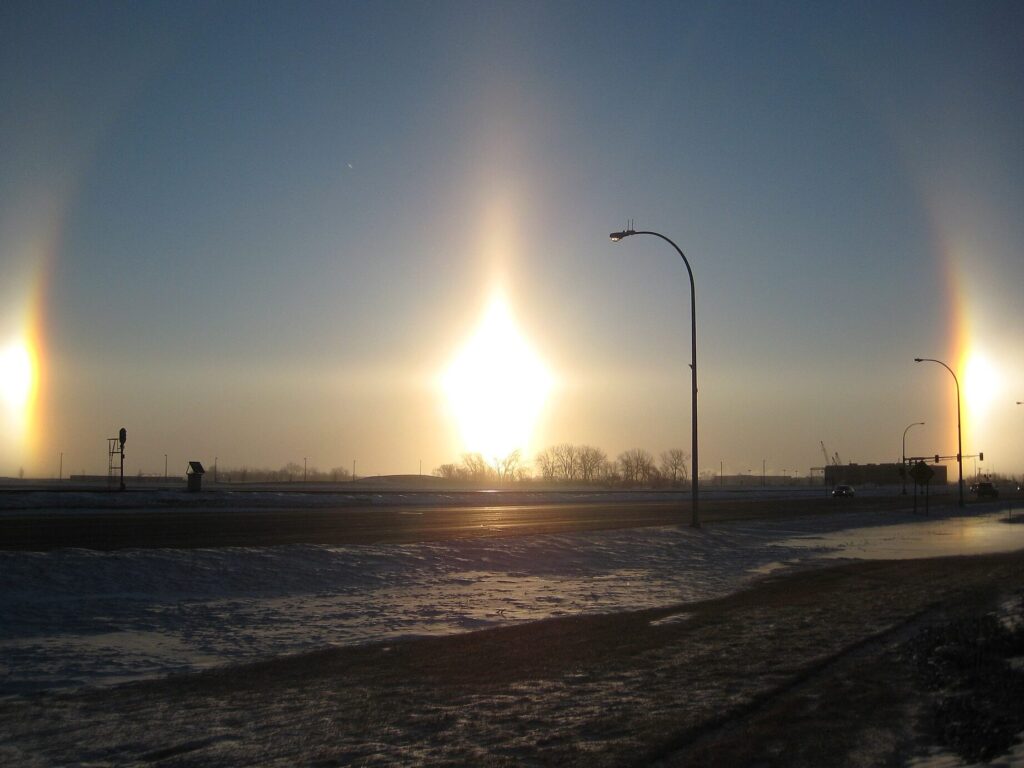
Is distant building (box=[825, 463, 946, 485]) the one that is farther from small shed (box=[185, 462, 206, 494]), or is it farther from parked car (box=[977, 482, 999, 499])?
small shed (box=[185, 462, 206, 494])

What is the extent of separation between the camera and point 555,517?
147 ft

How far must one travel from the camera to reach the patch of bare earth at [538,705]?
292 inches

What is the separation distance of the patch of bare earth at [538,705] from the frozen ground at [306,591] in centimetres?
148

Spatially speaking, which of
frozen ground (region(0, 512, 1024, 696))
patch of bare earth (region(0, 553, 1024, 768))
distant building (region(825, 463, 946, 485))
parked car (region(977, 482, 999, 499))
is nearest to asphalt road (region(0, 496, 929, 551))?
frozen ground (region(0, 512, 1024, 696))

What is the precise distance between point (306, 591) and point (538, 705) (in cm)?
1069

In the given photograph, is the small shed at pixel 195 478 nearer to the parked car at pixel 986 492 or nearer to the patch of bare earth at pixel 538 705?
the patch of bare earth at pixel 538 705

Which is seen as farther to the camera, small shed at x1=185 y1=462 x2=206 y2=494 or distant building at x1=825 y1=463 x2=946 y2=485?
distant building at x1=825 y1=463 x2=946 y2=485

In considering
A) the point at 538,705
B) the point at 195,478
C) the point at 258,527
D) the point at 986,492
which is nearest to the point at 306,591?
the point at 538,705

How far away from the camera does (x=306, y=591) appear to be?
18.8 m

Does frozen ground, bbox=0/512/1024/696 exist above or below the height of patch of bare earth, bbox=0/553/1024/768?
below

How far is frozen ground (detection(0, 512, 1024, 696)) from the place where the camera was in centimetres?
1246

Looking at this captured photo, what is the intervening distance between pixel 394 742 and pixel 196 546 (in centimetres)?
1803

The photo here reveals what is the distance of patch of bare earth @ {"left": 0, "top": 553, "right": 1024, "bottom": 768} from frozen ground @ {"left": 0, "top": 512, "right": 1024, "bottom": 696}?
1476mm

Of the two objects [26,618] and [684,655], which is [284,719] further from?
[26,618]
